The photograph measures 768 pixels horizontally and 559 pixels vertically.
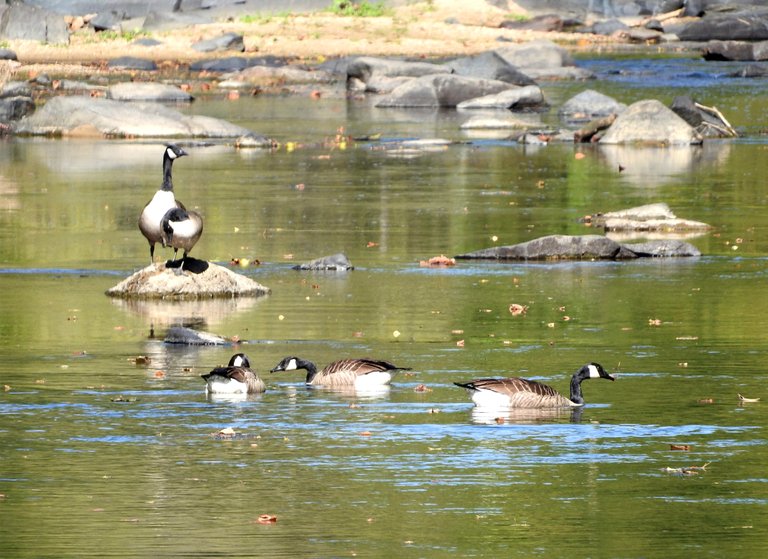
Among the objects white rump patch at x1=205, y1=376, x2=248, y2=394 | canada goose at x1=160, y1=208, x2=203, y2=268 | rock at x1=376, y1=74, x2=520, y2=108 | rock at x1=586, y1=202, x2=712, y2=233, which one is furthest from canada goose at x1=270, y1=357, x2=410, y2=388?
Answer: rock at x1=376, y1=74, x2=520, y2=108

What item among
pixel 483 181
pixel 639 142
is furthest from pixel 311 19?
pixel 483 181

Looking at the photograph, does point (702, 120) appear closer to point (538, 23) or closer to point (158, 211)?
point (158, 211)

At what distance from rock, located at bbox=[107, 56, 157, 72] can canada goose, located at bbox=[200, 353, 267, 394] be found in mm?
49958

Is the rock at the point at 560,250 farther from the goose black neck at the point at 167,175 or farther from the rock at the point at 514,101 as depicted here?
the rock at the point at 514,101

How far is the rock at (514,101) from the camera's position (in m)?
45.1

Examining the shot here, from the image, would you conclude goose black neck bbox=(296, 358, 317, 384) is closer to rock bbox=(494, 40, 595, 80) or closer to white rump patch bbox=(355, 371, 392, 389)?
white rump patch bbox=(355, 371, 392, 389)

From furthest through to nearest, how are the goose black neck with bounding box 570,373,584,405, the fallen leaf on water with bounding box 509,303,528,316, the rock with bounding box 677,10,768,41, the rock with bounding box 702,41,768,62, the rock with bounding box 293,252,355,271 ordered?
the rock with bounding box 677,10,768,41
the rock with bounding box 702,41,768,62
the rock with bounding box 293,252,355,271
the fallen leaf on water with bounding box 509,303,528,316
the goose black neck with bounding box 570,373,584,405

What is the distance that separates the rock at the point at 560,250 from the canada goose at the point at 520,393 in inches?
309

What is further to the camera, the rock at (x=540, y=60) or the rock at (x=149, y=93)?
the rock at (x=540, y=60)

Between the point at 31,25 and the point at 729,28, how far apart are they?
2938 cm

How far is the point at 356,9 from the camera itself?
3017 inches

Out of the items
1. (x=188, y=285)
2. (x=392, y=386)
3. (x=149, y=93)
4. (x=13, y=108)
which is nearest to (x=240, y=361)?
(x=392, y=386)

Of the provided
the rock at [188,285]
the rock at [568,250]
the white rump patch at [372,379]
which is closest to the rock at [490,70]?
the rock at [568,250]

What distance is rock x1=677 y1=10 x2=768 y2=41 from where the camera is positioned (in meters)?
76.6
